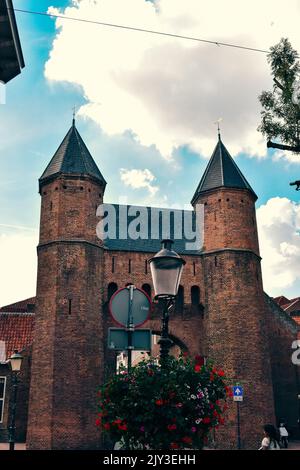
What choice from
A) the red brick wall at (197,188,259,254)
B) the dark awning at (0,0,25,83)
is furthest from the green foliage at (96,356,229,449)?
the red brick wall at (197,188,259,254)

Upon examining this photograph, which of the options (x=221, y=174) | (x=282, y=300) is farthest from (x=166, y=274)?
(x=282, y=300)

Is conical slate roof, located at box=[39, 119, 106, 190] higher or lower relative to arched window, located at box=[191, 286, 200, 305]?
higher

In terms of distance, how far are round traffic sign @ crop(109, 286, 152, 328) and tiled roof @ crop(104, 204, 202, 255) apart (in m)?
18.4

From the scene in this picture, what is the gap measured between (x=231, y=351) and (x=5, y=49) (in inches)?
685

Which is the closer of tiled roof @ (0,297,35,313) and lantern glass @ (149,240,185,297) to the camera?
lantern glass @ (149,240,185,297)

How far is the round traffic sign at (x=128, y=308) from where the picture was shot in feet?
20.4

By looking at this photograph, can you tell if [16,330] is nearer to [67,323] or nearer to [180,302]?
[67,323]

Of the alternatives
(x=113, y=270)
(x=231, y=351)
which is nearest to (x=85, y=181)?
(x=113, y=270)

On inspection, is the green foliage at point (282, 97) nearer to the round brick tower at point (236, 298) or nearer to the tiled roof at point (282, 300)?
the round brick tower at point (236, 298)

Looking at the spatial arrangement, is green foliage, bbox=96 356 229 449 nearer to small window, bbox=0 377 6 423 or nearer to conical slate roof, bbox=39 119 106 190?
conical slate roof, bbox=39 119 106 190

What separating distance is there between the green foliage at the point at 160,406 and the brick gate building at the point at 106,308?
1544 cm

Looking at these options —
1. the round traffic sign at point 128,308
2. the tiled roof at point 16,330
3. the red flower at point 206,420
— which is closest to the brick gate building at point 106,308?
the tiled roof at point 16,330

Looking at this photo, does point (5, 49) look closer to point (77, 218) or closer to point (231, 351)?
point (77, 218)

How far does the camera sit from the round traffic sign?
20.4 ft
